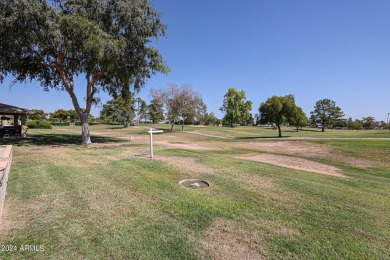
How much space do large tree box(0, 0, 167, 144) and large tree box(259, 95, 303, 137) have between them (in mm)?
16898

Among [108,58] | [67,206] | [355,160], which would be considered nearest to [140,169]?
[67,206]

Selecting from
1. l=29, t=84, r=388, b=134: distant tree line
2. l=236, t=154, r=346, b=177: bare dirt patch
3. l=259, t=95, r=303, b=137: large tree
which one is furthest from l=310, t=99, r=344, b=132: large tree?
l=236, t=154, r=346, b=177: bare dirt patch

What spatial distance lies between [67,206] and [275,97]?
1082 inches

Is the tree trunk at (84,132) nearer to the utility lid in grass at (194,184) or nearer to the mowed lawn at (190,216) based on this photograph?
the mowed lawn at (190,216)

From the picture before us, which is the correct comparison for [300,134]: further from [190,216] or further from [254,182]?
[190,216]

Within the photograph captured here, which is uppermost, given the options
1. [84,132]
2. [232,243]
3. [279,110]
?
[279,110]

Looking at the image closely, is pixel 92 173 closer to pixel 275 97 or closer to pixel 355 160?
pixel 355 160

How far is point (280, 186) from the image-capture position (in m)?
6.00

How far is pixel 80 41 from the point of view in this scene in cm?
1219

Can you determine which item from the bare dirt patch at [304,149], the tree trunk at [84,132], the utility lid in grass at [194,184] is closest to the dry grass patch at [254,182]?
the utility lid in grass at [194,184]

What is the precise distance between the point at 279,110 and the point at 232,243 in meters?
26.3

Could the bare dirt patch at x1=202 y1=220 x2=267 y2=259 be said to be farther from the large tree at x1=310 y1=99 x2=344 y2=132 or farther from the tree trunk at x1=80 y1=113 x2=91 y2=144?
the large tree at x1=310 y1=99 x2=344 y2=132

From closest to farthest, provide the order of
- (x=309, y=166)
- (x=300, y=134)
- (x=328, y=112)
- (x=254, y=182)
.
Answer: (x=254, y=182)
(x=309, y=166)
(x=300, y=134)
(x=328, y=112)

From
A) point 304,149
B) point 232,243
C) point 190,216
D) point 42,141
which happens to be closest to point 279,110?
point 304,149
